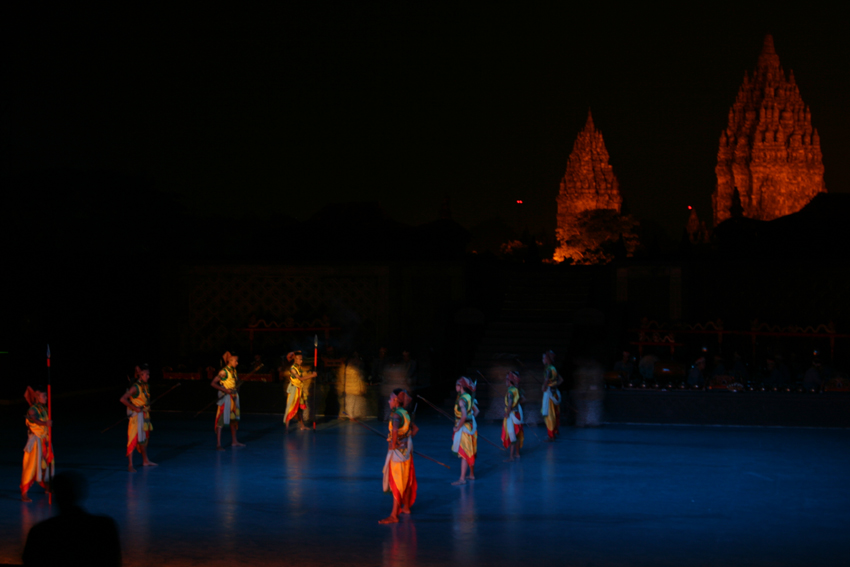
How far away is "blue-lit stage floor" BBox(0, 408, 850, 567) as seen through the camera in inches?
351

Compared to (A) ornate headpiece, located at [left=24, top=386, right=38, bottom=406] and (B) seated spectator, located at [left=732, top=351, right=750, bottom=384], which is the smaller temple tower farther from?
(A) ornate headpiece, located at [left=24, top=386, right=38, bottom=406]

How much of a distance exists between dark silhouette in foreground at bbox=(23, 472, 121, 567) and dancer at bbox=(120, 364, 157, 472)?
27.7 feet

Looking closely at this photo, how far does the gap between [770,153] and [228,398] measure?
8828 centimetres

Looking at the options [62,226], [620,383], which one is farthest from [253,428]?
[62,226]

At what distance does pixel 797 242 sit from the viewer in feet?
87.9

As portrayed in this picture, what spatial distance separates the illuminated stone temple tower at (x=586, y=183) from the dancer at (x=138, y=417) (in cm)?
7449

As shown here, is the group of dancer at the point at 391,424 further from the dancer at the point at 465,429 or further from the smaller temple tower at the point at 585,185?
the smaller temple tower at the point at 585,185

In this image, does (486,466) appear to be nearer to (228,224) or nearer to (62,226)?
(62,226)

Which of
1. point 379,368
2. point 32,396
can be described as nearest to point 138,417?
point 32,396

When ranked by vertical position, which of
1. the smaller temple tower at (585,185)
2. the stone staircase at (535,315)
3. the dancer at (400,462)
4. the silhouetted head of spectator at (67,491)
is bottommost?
the dancer at (400,462)

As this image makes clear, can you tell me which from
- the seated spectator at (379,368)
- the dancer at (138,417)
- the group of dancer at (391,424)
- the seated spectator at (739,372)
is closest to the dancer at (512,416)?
the group of dancer at (391,424)

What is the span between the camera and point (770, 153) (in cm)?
9369

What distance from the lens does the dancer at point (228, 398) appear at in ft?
49.1

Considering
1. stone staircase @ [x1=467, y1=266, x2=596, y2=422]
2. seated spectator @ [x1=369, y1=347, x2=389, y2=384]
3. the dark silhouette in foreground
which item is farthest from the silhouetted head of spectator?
seated spectator @ [x1=369, y1=347, x2=389, y2=384]
